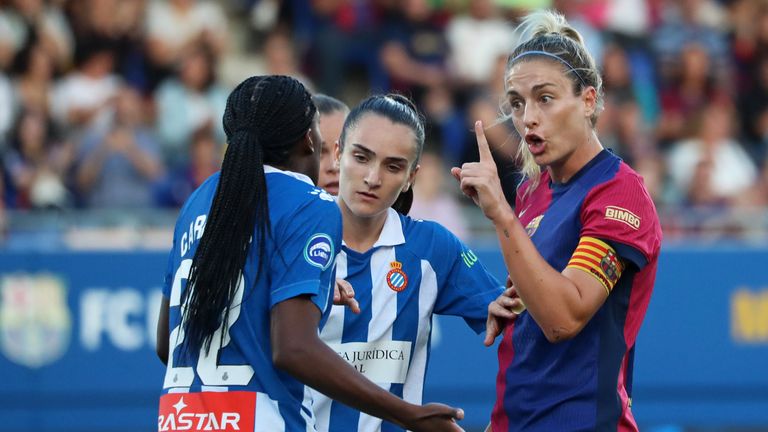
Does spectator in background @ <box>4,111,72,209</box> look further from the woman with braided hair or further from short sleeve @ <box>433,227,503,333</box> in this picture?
the woman with braided hair

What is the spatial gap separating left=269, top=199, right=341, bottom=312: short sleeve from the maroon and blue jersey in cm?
68

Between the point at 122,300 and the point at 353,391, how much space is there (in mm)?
5883

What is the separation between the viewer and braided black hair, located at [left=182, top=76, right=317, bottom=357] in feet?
11.3

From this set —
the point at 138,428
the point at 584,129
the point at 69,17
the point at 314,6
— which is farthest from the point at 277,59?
the point at 584,129

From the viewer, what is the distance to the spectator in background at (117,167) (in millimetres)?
9375

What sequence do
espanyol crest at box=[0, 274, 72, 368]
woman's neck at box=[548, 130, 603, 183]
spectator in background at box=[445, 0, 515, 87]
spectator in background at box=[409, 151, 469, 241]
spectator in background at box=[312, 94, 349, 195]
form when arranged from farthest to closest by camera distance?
spectator in background at box=[445, 0, 515, 87] → spectator in background at box=[409, 151, 469, 241] → espanyol crest at box=[0, 274, 72, 368] → spectator in background at box=[312, 94, 349, 195] → woman's neck at box=[548, 130, 603, 183]

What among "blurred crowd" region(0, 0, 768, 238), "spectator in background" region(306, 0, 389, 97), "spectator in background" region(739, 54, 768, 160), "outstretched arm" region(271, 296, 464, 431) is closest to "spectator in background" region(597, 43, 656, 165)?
"blurred crowd" region(0, 0, 768, 238)

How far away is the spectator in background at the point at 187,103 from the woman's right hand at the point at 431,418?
6.76 metres

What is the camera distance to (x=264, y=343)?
342cm

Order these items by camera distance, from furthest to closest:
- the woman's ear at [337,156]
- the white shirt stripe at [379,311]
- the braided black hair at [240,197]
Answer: the woman's ear at [337,156]
the white shirt stripe at [379,311]
the braided black hair at [240,197]

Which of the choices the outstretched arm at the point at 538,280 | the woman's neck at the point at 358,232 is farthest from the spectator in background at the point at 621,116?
the outstretched arm at the point at 538,280

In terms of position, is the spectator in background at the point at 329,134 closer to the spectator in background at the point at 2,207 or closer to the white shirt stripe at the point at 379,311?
the white shirt stripe at the point at 379,311

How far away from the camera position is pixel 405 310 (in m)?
4.39

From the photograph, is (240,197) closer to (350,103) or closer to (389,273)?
(389,273)
